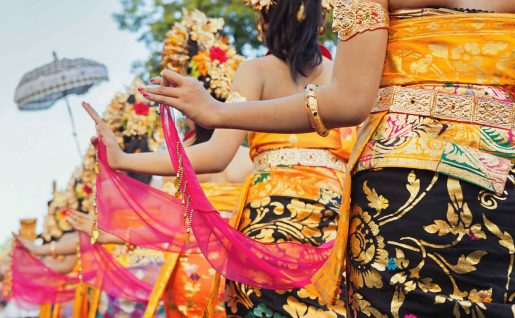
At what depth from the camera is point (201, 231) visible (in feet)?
9.75

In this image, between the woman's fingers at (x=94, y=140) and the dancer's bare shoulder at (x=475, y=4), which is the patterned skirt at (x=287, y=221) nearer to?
the woman's fingers at (x=94, y=140)

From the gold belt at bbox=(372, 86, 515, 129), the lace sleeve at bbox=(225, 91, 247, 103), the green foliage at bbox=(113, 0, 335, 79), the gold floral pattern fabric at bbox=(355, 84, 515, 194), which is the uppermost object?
the gold belt at bbox=(372, 86, 515, 129)

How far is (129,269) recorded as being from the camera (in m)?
6.01

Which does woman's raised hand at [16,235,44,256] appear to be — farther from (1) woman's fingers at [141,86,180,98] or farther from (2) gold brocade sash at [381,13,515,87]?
(2) gold brocade sash at [381,13,515,87]

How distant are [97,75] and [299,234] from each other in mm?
5970

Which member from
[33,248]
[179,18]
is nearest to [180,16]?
[179,18]

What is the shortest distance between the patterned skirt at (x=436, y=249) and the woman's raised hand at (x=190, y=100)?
17.2 inches

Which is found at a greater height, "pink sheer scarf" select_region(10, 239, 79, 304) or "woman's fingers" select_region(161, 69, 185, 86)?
"woman's fingers" select_region(161, 69, 185, 86)

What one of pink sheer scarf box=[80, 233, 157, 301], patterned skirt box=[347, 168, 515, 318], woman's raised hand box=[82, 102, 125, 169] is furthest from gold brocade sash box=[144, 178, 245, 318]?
patterned skirt box=[347, 168, 515, 318]

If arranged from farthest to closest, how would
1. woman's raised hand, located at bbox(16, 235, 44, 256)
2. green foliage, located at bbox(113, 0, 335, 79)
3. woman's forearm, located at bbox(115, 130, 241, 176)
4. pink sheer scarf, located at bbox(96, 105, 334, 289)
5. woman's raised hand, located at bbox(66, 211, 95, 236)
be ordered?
green foliage, located at bbox(113, 0, 335, 79), woman's raised hand, located at bbox(16, 235, 44, 256), woman's raised hand, located at bbox(66, 211, 95, 236), woman's forearm, located at bbox(115, 130, 241, 176), pink sheer scarf, located at bbox(96, 105, 334, 289)

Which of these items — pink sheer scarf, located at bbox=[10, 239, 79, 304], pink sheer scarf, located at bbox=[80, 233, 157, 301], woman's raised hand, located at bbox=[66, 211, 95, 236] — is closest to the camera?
woman's raised hand, located at bbox=[66, 211, 95, 236]

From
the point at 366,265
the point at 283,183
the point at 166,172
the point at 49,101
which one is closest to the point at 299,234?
the point at 283,183

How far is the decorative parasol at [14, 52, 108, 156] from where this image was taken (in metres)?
9.34

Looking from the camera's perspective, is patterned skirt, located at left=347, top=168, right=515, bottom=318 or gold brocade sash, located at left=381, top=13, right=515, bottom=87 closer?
patterned skirt, located at left=347, top=168, right=515, bottom=318
